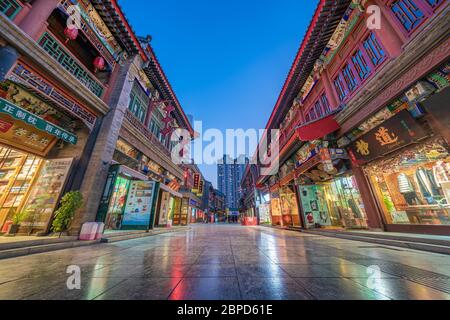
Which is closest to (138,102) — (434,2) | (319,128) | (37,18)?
(37,18)

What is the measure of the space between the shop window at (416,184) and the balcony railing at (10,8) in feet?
44.6

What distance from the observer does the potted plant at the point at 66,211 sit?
517cm

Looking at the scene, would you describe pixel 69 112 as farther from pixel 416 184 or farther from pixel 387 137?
pixel 416 184

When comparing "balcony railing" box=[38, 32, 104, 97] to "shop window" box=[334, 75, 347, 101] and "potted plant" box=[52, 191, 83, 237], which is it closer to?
"potted plant" box=[52, 191, 83, 237]

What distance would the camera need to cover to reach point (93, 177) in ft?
21.0

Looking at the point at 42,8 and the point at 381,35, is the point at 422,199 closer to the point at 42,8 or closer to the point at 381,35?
the point at 381,35

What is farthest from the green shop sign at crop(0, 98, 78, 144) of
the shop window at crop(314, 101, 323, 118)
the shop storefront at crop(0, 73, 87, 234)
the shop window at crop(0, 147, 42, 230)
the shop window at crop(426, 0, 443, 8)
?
the shop window at crop(314, 101, 323, 118)

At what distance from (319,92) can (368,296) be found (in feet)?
34.0

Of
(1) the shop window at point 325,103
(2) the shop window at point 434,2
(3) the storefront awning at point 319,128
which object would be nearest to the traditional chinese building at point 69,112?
(3) the storefront awning at point 319,128

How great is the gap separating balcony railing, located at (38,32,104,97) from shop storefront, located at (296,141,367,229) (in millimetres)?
11384

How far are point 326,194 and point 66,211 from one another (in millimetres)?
13307

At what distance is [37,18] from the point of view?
5.39 metres

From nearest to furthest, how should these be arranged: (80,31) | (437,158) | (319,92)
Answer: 1. (437,158)
2. (80,31)
3. (319,92)
